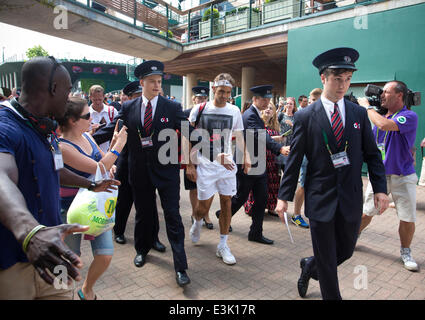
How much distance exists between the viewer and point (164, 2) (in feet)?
49.9

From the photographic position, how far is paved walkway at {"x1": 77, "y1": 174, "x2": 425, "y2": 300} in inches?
128

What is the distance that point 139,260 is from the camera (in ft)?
12.6

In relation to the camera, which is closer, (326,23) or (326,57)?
(326,57)

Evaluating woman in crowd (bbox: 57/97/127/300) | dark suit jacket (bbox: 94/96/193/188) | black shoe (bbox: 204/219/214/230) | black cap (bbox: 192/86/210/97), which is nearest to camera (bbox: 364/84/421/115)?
dark suit jacket (bbox: 94/96/193/188)

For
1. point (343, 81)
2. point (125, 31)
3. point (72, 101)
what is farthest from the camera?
point (125, 31)

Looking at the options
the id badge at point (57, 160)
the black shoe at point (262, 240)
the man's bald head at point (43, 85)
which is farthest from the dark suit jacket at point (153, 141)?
the man's bald head at point (43, 85)

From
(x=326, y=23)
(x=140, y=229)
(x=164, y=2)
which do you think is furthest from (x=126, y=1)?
(x=140, y=229)

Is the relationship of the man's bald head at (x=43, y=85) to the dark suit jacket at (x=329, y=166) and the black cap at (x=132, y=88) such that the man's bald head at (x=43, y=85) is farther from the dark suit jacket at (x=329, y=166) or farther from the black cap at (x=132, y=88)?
the black cap at (x=132, y=88)

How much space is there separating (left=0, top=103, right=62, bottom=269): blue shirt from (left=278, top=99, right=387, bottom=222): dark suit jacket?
1876 millimetres

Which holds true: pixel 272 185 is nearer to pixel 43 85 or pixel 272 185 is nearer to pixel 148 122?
pixel 148 122
